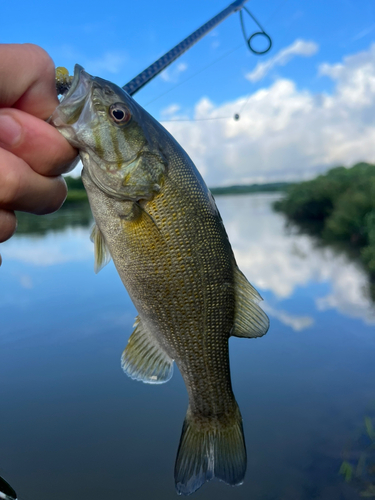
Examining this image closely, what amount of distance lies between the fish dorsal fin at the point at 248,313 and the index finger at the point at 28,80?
1.29 meters

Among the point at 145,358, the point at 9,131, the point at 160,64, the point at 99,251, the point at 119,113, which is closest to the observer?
the point at 9,131

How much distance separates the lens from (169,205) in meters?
1.90

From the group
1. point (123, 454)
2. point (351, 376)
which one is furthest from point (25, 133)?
point (351, 376)

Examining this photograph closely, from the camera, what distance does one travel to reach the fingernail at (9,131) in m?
1.42

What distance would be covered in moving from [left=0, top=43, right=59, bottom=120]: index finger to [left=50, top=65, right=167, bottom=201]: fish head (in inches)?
5.2

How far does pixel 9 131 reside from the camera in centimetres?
143

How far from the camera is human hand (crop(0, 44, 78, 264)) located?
4.69 feet

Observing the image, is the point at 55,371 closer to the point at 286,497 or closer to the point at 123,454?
the point at 123,454

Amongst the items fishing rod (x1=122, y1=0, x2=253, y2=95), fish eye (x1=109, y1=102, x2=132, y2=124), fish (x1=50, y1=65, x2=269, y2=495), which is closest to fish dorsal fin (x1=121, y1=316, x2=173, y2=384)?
fish (x1=50, y1=65, x2=269, y2=495)

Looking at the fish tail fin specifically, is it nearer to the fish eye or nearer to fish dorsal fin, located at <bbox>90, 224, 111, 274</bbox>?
fish dorsal fin, located at <bbox>90, 224, 111, 274</bbox>

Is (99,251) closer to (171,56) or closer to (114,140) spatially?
(114,140)

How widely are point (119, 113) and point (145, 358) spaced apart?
1.33 m

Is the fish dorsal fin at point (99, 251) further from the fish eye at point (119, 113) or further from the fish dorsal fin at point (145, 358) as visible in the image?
the fish eye at point (119, 113)

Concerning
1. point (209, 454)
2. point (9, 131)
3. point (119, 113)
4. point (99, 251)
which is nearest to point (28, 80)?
point (9, 131)
